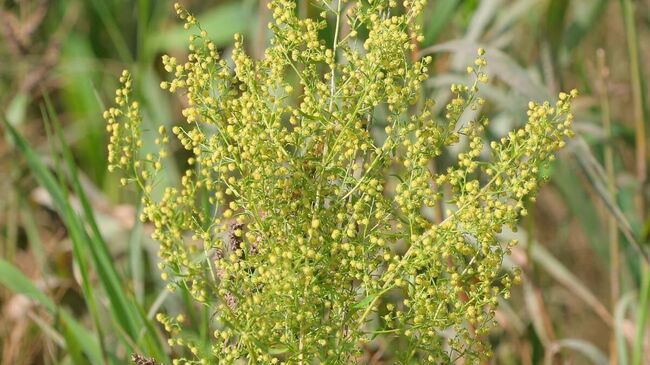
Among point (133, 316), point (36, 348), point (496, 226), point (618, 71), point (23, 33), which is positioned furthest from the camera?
point (618, 71)

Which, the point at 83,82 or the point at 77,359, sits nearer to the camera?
the point at 77,359

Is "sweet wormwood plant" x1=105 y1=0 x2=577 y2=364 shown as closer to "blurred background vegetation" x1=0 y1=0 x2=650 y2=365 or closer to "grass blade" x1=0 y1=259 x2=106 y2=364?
"blurred background vegetation" x1=0 y1=0 x2=650 y2=365

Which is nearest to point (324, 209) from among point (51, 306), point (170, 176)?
point (51, 306)

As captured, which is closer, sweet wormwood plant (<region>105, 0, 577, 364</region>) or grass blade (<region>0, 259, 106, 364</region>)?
sweet wormwood plant (<region>105, 0, 577, 364</region>)

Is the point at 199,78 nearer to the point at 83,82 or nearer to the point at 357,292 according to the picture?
the point at 357,292

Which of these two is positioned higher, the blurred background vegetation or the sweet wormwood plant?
the blurred background vegetation

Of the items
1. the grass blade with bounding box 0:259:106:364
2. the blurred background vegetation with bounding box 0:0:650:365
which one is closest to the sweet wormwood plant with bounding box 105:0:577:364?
the blurred background vegetation with bounding box 0:0:650:365

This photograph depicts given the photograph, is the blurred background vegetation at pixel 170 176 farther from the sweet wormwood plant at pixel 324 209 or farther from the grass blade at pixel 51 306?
the sweet wormwood plant at pixel 324 209

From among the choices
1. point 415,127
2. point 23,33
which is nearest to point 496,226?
point 415,127

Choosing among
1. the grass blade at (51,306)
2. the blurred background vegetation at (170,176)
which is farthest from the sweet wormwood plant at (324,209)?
the grass blade at (51,306)
